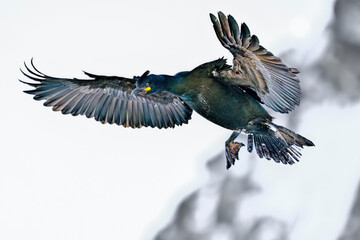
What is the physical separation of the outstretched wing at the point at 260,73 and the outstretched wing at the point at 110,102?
1.57 metres

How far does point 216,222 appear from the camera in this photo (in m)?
16.5

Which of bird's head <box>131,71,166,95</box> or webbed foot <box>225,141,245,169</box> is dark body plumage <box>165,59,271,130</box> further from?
webbed foot <box>225,141,245,169</box>

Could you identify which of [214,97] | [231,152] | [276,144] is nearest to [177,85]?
[214,97]

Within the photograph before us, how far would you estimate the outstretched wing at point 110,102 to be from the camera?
31.4 feet

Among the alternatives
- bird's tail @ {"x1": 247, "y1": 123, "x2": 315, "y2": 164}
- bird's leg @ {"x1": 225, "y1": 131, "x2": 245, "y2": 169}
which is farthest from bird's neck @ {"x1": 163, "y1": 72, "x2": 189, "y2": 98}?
bird's leg @ {"x1": 225, "y1": 131, "x2": 245, "y2": 169}

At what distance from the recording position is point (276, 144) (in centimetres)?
889

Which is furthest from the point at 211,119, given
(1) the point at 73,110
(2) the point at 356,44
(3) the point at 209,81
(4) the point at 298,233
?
(2) the point at 356,44

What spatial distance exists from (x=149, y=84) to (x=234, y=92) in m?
0.90

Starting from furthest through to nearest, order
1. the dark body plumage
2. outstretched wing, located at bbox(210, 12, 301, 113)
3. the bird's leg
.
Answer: the bird's leg, the dark body plumage, outstretched wing, located at bbox(210, 12, 301, 113)

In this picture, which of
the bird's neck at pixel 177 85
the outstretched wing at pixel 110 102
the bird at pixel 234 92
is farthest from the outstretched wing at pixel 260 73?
the outstretched wing at pixel 110 102

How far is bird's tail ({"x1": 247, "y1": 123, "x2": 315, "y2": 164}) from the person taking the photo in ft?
28.9

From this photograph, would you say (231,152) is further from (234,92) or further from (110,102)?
(110,102)

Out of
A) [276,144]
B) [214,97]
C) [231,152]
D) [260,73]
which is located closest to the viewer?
[260,73]

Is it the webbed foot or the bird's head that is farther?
the webbed foot
